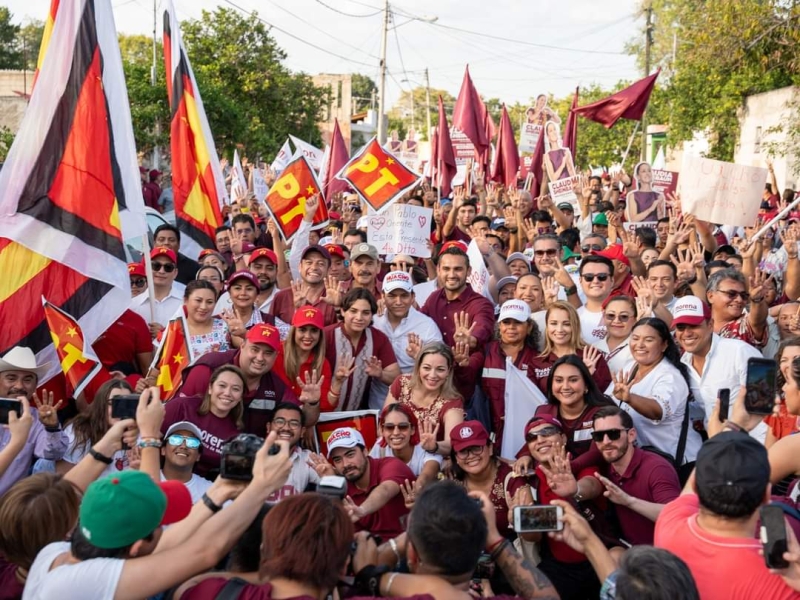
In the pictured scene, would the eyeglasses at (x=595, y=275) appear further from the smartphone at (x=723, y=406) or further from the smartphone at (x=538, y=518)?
the smartphone at (x=538, y=518)

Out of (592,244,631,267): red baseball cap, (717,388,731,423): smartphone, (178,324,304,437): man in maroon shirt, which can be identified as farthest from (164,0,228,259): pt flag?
(717,388,731,423): smartphone

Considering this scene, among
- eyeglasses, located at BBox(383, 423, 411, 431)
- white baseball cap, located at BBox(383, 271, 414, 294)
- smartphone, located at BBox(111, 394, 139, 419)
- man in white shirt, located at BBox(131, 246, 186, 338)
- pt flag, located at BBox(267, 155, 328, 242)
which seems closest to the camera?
smartphone, located at BBox(111, 394, 139, 419)

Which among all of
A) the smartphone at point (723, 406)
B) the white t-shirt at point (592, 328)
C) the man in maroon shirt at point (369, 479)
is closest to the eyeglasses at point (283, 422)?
the man in maroon shirt at point (369, 479)

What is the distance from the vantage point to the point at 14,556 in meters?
3.48

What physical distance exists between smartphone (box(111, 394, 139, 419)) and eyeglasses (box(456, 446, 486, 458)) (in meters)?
1.80

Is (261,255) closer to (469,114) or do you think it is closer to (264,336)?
(264,336)

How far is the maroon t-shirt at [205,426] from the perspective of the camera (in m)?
5.38

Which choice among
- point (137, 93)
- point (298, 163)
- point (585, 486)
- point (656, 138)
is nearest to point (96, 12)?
point (298, 163)

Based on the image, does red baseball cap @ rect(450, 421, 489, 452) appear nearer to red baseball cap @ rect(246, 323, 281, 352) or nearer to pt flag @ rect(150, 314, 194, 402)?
red baseball cap @ rect(246, 323, 281, 352)

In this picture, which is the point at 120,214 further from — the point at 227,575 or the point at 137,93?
the point at 137,93

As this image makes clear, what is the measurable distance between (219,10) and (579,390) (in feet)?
105

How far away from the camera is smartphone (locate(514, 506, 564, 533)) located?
3469 millimetres

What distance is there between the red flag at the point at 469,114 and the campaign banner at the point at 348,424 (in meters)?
10.5

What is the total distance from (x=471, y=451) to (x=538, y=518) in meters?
1.64
